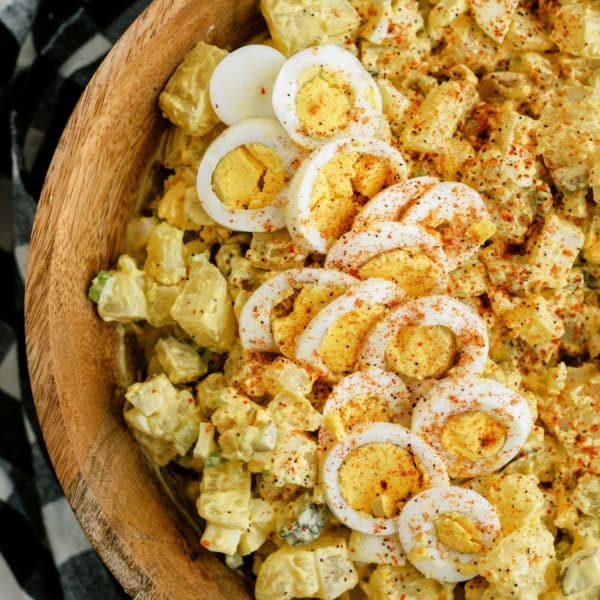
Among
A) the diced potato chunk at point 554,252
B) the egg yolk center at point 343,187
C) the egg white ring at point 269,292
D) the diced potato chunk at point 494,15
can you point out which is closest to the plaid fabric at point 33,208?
the egg white ring at point 269,292

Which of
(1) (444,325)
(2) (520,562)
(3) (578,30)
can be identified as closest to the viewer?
(2) (520,562)

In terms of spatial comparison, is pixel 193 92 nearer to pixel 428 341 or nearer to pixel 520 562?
pixel 428 341

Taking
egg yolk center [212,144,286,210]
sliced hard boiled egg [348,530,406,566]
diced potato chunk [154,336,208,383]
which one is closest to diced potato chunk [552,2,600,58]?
egg yolk center [212,144,286,210]

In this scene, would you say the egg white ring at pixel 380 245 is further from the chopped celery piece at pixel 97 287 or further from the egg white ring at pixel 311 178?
the chopped celery piece at pixel 97 287

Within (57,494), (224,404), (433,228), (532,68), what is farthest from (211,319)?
(532,68)

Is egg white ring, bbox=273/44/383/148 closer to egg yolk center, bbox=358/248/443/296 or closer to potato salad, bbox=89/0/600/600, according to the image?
potato salad, bbox=89/0/600/600

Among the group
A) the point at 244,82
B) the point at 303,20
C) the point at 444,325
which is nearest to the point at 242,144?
the point at 244,82

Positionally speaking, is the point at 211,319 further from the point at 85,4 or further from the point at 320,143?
the point at 85,4
